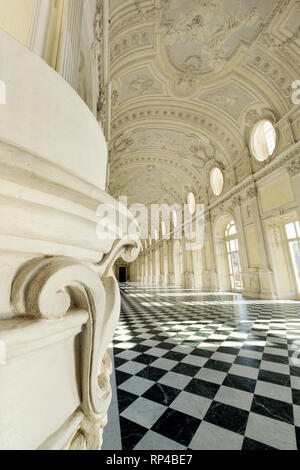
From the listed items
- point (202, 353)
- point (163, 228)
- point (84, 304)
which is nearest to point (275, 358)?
point (202, 353)

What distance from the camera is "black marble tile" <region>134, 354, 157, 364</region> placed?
254 cm

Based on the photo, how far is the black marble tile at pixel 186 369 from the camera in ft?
7.13

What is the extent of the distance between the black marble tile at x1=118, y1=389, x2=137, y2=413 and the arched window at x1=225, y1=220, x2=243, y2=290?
31.8ft

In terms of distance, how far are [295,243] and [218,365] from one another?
692 cm

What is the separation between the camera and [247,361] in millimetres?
2410

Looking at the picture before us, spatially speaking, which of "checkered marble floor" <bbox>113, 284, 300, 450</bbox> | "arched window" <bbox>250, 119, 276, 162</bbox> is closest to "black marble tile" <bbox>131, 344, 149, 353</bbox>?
"checkered marble floor" <bbox>113, 284, 300, 450</bbox>

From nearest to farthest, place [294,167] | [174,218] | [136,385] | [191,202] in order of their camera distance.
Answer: [136,385] < [294,167] < [191,202] < [174,218]

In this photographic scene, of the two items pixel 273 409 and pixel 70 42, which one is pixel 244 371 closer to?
pixel 273 409

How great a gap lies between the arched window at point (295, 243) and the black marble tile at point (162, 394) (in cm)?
747

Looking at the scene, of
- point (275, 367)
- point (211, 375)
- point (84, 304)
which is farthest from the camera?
point (275, 367)

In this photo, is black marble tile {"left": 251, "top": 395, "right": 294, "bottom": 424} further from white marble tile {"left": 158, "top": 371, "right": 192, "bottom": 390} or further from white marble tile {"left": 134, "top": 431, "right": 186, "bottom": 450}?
white marble tile {"left": 134, "top": 431, "right": 186, "bottom": 450}
